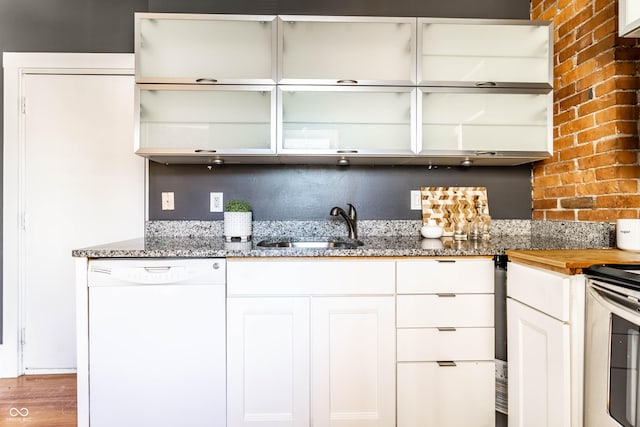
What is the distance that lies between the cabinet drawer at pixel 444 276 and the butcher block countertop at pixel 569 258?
0.49ft

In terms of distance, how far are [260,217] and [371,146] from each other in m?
0.81

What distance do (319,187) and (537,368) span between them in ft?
4.71

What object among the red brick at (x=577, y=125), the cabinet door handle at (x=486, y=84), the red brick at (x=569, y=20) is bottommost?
→ the red brick at (x=577, y=125)

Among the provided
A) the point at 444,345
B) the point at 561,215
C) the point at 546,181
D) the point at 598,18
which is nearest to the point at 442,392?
the point at 444,345

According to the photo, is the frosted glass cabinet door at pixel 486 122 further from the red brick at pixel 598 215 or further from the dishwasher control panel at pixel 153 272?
the dishwasher control panel at pixel 153 272

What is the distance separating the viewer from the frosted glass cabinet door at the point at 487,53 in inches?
75.7

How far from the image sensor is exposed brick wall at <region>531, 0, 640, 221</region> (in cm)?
160

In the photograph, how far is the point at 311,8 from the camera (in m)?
2.23

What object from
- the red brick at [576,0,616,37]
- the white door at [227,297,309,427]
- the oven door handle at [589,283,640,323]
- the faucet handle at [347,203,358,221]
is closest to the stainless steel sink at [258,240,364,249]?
the faucet handle at [347,203,358,221]

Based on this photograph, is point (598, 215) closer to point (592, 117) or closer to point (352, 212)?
point (592, 117)

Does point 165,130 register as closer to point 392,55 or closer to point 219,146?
point 219,146

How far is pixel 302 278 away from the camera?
62.7 inches

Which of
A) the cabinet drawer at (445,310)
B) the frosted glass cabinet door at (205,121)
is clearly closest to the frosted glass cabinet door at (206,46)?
the frosted glass cabinet door at (205,121)

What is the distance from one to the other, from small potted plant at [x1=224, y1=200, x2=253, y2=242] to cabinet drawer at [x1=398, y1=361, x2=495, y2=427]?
1086 mm
